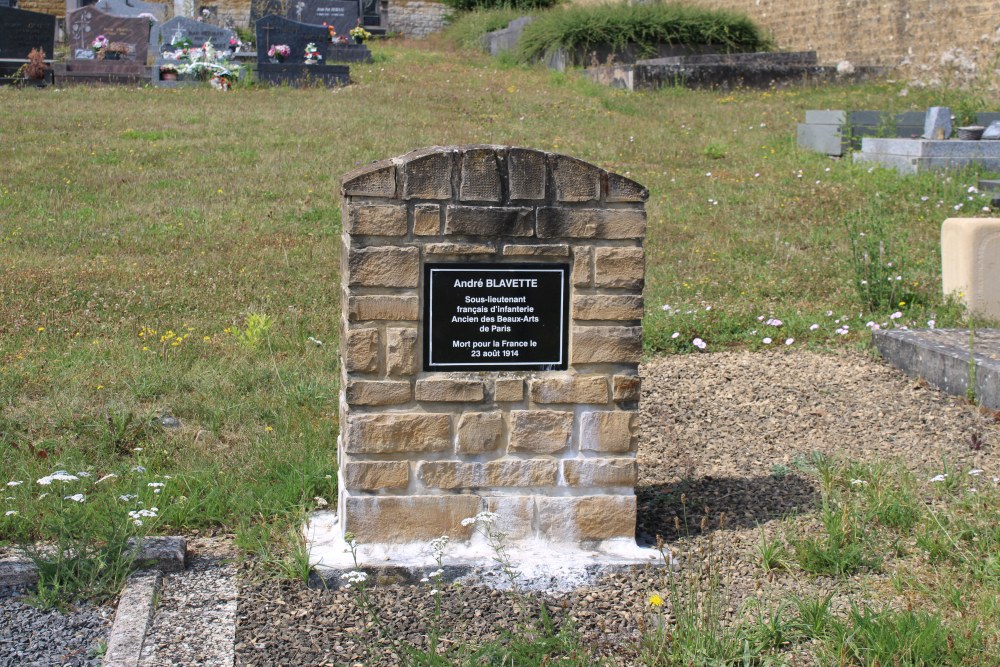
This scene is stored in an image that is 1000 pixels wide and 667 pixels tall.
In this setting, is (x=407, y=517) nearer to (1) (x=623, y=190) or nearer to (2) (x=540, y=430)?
(2) (x=540, y=430)

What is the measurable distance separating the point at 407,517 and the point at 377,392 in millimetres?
457

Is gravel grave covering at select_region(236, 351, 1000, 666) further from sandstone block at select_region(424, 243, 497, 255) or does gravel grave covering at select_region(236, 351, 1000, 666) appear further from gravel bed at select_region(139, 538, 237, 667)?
sandstone block at select_region(424, 243, 497, 255)

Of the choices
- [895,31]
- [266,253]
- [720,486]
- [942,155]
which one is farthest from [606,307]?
[895,31]

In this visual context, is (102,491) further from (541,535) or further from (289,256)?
(289,256)

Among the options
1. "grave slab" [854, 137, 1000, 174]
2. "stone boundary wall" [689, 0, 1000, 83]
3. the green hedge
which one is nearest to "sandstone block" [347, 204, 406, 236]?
"grave slab" [854, 137, 1000, 174]

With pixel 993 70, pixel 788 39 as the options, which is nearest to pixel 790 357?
pixel 993 70

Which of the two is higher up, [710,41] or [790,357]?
[710,41]

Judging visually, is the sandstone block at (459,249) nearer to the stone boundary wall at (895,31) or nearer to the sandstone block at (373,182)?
the sandstone block at (373,182)

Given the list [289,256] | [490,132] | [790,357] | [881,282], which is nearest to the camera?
[790,357]

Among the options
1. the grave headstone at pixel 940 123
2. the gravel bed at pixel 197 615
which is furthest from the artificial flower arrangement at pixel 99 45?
the gravel bed at pixel 197 615

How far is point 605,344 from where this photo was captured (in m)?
3.86

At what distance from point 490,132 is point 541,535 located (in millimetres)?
9876

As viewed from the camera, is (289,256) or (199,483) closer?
(199,483)

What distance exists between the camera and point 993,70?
15906 mm
